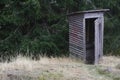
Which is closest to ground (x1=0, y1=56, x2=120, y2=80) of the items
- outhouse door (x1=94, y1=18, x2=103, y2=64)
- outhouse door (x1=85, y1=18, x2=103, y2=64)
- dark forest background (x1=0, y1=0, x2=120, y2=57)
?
outhouse door (x1=94, y1=18, x2=103, y2=64)

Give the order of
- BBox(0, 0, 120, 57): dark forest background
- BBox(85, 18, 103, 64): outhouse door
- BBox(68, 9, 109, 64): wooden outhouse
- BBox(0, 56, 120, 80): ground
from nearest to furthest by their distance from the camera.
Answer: BBox(0, 56, 120, 80): ground → BBox(68, 9, 109, 64): wooden outhouse → BBox(85, 18, 103, 64): outhouse door → BBox(0, 0, 120, 57): dark forest background

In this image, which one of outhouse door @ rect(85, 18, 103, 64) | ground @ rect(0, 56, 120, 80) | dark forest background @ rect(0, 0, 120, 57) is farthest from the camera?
dark forest background @ rect(0, 0, 120, 57)

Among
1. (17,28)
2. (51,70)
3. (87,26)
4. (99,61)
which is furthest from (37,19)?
(51,70)

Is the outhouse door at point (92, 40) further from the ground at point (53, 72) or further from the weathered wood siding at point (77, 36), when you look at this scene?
the ground at point (53, 72)

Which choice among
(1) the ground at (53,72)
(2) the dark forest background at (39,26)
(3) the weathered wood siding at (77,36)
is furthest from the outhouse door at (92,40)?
(1) the ground at (53,72)

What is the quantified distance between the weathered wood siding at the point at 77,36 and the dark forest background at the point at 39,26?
4.93ft

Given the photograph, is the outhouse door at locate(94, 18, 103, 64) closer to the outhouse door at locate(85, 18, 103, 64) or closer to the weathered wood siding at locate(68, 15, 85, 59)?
the outhouse door at locate(85, 18, 103, 64)

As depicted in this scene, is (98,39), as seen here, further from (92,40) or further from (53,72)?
(53,72)

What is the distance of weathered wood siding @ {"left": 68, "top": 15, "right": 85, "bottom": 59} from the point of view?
41.1 feet

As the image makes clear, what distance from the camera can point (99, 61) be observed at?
1300cm

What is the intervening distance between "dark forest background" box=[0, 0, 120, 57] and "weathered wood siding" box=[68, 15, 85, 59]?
4.93 ft

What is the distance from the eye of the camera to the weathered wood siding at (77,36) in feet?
41.1

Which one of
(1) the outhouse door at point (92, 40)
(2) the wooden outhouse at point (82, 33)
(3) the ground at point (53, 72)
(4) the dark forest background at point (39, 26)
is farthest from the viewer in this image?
(4) the dark forest background at point (39, 26)

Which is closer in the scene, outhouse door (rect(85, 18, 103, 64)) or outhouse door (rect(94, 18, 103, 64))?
outhouse door (rect(94, 18, 103, 64))
